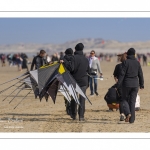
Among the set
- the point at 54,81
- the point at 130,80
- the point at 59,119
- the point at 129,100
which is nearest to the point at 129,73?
the point at 130,80

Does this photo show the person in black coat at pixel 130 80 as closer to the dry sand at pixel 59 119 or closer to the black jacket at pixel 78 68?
the dry sand at pixel 59 119

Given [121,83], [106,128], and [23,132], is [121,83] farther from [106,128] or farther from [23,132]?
[23,132]

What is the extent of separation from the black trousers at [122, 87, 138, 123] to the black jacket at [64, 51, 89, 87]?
938 mm

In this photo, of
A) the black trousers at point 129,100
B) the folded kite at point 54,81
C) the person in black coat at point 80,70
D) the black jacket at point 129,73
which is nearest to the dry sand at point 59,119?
the black trousers at point 129,100

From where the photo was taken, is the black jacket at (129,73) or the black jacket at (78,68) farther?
the black jacket at (78,68)

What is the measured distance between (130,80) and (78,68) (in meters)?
1.20

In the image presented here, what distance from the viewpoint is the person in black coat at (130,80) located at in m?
11.3

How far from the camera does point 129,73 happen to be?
37.1 ft

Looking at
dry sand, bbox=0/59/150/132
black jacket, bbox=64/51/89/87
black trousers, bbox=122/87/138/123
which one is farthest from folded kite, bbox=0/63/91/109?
black trousers, bbox=122/87/138/123

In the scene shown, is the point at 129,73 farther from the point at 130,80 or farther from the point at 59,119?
the point at 59,119

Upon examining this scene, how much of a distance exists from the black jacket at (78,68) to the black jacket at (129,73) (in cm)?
86
